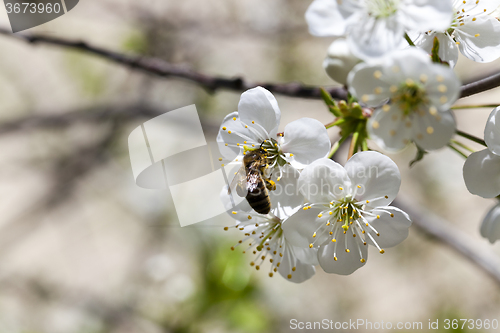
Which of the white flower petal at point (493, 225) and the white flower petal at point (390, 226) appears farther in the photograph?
the white flower petal at point (493, 225)

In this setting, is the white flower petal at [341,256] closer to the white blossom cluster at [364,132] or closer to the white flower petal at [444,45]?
the white blossom cluster at [364,132]

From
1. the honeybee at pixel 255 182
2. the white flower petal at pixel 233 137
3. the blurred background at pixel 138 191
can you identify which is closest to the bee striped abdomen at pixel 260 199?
the honeybee at pixel 255 182

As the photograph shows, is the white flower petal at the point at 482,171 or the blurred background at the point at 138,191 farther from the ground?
the white flower petal at the point at 482,171

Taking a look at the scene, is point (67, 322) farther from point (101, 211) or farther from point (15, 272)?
point (101, 211)

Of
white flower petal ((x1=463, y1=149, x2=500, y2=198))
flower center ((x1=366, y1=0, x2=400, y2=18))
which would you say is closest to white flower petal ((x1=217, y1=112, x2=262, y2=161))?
flower center ((x1=366, y1=0, x2=400, y2=18))

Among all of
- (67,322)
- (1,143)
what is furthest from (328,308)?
(1,143)

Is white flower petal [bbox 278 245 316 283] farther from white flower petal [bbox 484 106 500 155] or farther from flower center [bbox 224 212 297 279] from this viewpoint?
white flower petal [bbox 484 106 500 155]

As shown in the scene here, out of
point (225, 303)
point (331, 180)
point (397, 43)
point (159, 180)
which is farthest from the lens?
point (225, 303)
